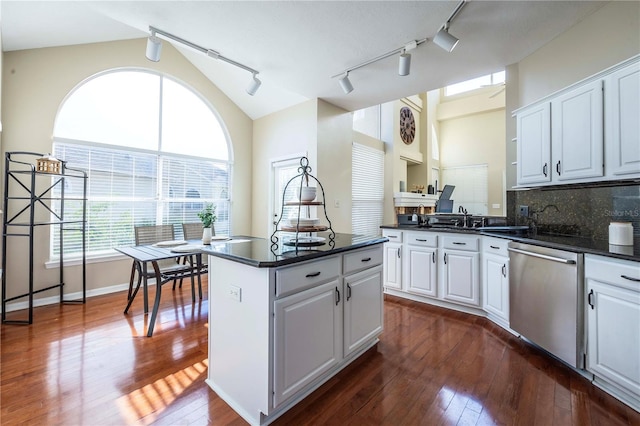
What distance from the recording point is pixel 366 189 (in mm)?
5602

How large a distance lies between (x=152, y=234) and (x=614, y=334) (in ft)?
14.2

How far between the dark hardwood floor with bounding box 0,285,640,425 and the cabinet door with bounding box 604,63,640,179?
5.00 feet

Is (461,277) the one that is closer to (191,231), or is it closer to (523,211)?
(523,211)

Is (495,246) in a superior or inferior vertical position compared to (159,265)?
superior

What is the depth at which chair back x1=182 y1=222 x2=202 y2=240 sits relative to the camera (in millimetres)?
3775

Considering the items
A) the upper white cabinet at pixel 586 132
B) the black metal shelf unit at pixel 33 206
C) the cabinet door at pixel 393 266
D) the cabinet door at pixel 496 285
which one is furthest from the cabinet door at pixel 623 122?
the black metal shelf unit at pixel 33 206

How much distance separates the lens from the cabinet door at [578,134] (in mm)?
2078

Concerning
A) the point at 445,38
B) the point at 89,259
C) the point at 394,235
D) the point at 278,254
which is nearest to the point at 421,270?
the point at 394,235

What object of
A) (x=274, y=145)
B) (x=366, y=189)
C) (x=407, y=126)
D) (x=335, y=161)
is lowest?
(x=366, y=189)

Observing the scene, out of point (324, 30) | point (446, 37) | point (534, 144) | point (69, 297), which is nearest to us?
point (446, 37)

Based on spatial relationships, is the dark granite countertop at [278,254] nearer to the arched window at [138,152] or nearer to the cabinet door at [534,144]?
the cabinet door at [534,144]

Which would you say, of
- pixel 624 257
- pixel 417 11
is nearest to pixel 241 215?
pixel 417 11

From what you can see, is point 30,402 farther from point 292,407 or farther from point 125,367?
point 292,407

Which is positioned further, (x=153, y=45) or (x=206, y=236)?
(x=206, y=236)
